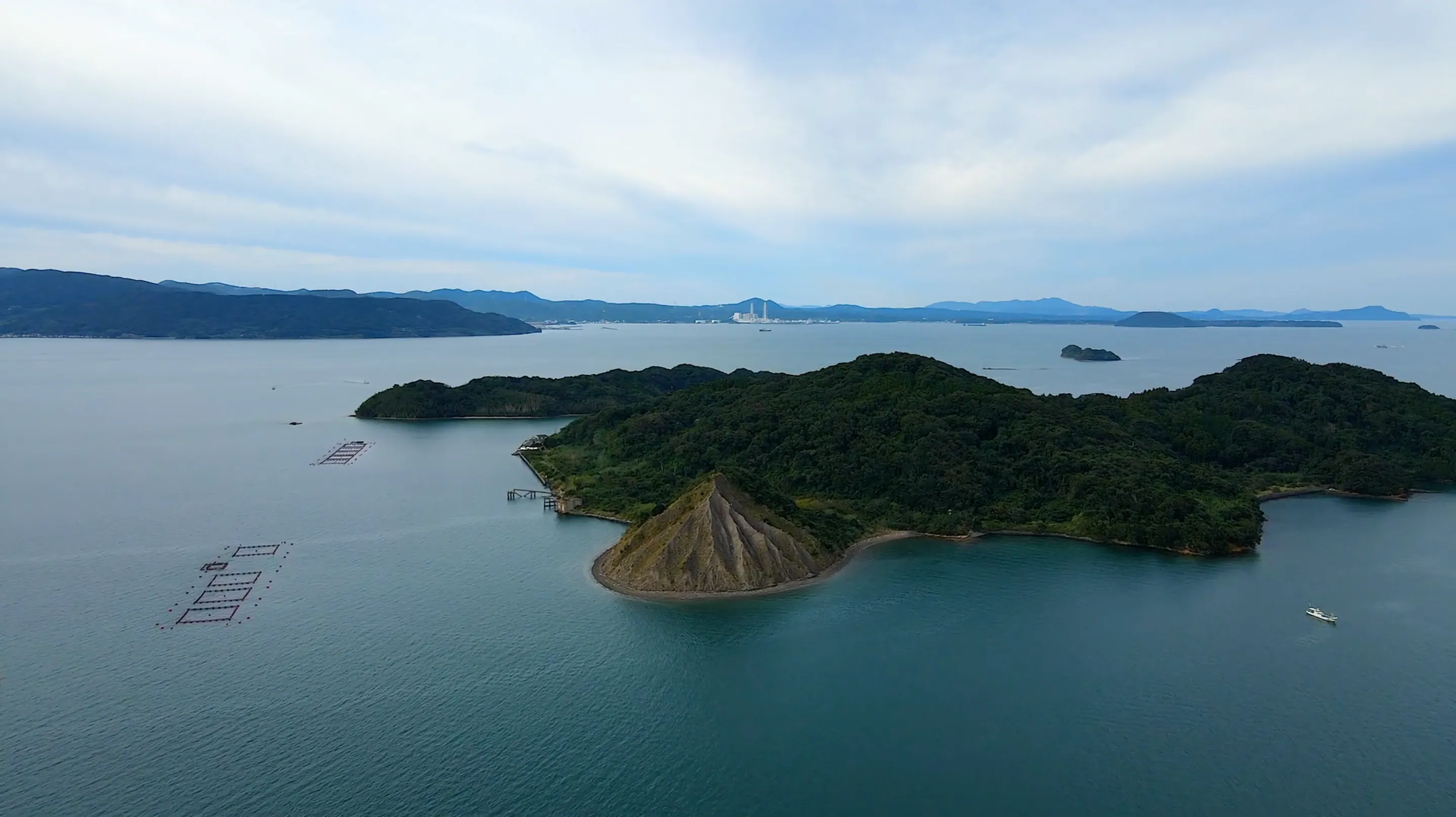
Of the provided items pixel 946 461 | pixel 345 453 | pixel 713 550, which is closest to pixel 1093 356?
pixel 946 461

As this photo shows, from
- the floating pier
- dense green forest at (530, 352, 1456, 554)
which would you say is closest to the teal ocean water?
dense green forest at (530, 352, 1456, 554)

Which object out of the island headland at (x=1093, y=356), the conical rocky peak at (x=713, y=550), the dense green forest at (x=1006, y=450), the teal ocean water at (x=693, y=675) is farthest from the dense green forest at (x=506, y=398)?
the island headland at (x=1093, y=356)

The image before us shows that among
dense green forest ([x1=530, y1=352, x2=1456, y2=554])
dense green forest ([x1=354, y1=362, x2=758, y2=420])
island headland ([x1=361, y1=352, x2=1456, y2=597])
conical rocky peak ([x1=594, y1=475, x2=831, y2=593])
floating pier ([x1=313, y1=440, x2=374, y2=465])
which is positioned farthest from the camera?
dense green forest ([x1=354, y1=362, x2=758, y2=420])

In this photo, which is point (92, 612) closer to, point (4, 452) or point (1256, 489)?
point (4, 452)

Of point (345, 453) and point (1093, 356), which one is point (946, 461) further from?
point (1093, 356)

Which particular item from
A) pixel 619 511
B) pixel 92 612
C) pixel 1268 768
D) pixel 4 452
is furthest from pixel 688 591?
pixel 4 452

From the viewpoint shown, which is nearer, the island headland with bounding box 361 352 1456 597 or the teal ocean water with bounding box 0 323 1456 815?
the teal ocean water with bounding box 0 323 1456 815

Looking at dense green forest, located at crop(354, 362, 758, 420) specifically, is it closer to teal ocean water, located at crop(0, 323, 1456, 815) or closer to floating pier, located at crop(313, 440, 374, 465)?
floating pier, located at crop(313, 440, 374, 465)
